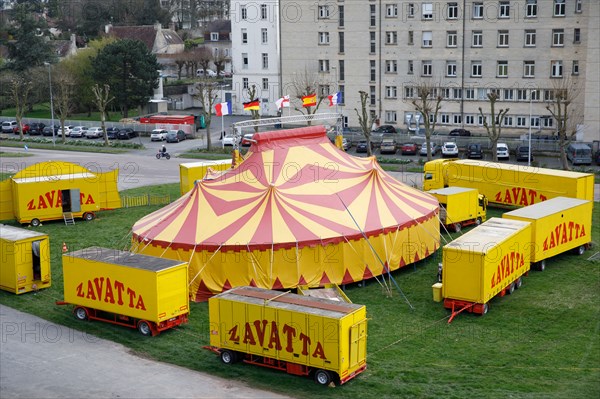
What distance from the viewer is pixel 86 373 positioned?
2012 cm

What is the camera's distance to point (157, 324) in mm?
22078

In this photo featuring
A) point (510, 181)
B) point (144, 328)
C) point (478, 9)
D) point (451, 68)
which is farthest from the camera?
point (451, 68)

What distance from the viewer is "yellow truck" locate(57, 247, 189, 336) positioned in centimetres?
2203

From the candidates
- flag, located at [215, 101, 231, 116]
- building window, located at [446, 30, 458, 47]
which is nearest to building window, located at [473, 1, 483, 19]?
building window, located at [446, 30, 458, 47]

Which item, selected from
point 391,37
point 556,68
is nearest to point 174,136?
point 391,37

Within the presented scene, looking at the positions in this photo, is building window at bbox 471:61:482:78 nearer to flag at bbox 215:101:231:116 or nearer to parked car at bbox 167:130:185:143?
flag at bbox 215:101:231:116

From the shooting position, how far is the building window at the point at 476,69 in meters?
57.5

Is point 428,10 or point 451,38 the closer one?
point 451,38

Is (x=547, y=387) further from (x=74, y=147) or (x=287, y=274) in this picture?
(x=74, y=147)

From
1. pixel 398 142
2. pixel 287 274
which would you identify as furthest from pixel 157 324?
pixel 398 142

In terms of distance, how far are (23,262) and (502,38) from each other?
39.6m

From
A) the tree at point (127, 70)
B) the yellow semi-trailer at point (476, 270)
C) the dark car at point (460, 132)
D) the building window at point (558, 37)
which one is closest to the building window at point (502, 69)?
the building window at point (558, 37)

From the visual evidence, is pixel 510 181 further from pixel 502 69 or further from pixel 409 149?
pixel 502 69

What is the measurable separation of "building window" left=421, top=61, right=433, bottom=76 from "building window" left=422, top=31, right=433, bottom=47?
1247 mm
